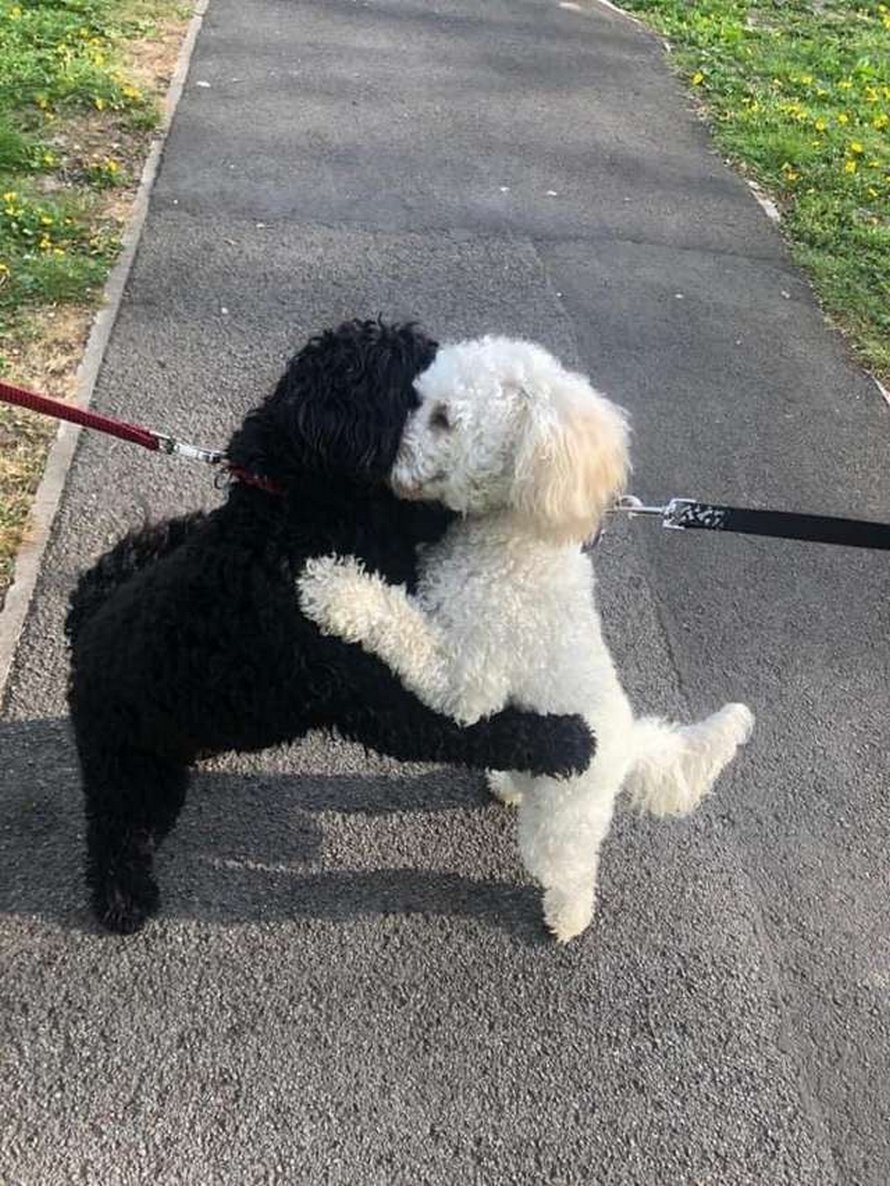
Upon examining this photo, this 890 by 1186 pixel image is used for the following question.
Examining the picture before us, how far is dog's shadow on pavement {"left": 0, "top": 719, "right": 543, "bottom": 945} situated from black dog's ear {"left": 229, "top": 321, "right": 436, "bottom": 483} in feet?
4.59

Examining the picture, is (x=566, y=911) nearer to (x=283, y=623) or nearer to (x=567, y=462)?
(x=283, y=623)

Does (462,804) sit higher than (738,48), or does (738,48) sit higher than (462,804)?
(738,48)

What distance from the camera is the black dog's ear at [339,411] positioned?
213cm

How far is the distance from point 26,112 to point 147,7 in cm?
263

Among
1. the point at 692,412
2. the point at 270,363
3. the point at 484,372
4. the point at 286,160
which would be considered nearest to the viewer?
the point at 484,372

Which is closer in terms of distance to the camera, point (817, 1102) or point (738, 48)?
point (817, 1102)

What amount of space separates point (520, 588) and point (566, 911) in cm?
108

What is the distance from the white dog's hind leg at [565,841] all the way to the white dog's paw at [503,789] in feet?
1.18

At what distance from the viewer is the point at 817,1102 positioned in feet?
9.28

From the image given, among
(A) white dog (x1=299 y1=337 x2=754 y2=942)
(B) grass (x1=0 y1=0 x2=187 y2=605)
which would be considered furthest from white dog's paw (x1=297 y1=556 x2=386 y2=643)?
(B) grass (x1=0 y1=0 x2=187 y2=605)

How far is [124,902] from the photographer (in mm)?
2836

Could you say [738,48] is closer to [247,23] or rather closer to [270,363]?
[247,23]

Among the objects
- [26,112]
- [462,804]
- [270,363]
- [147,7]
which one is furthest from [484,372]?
[147,7]

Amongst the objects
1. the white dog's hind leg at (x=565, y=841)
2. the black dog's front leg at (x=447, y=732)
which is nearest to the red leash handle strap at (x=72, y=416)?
the black dog's front leg at (x=447, y=732)
